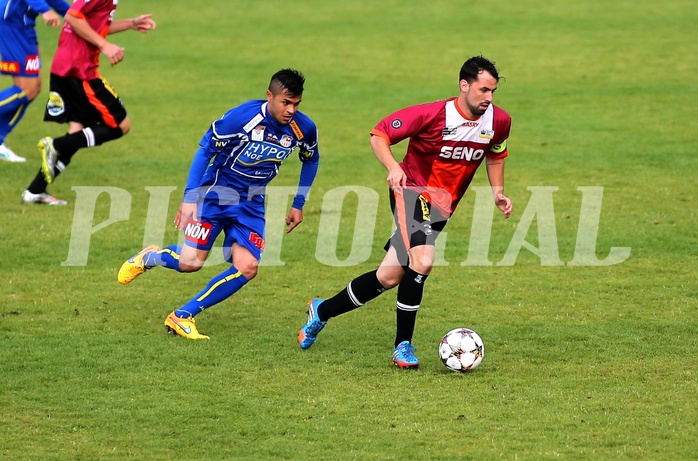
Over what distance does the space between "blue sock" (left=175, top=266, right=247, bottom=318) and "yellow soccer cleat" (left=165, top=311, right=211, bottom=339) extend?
0.06 meters

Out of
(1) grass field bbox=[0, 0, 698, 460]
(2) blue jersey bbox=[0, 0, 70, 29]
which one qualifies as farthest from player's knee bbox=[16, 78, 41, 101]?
(1) grass field bbox=[0, 0, 698, 460]

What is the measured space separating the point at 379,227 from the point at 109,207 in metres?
3.51

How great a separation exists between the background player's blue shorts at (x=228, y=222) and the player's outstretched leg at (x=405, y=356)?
1674 mm

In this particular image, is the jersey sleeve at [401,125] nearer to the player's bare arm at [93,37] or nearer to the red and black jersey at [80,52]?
the player's bare arm at [93,37]

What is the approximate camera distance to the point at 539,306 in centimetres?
984

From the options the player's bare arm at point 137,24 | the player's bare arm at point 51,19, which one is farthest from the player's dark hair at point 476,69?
the player's bare arm at point 51,19

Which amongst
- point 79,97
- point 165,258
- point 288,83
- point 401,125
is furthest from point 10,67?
point 401,125

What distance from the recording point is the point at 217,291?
910cm

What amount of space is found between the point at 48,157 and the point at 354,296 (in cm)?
605

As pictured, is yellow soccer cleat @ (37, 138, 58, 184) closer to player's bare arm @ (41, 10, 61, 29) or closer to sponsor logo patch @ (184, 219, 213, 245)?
player's bare arm @ (41, 10, 61, 29)

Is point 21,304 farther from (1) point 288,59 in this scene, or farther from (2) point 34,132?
(1) point 288,59

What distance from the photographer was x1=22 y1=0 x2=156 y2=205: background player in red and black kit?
13.1 metres

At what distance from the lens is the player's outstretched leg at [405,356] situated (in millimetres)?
8133

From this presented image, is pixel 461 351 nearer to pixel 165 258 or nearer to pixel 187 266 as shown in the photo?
pixel 187 266
